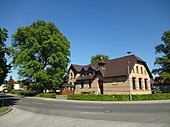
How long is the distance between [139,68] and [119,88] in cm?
659

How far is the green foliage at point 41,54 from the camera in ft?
133

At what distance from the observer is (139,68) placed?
3844 centimetres

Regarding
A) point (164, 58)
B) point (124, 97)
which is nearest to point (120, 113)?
point (124, 97)

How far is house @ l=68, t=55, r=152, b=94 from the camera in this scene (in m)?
36.0

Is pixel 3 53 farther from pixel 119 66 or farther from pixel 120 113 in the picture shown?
pixel 119 66

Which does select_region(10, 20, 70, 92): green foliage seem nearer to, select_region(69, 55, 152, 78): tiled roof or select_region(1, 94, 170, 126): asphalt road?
select_region(69, 55, 152, 78): tiled roof

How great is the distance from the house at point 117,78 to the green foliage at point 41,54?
263 inches

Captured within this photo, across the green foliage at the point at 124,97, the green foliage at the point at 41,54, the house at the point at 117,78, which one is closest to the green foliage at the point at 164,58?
the house at the point at 117,78

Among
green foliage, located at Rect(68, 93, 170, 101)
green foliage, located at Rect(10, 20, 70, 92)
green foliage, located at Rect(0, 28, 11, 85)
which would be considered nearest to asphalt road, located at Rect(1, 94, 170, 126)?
green foliage, located at Rect(0, 28, 11, 85)

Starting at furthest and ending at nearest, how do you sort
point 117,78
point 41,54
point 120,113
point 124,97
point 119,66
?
1. point 41,54
2. point 119,66
3. point 117,78
4. point 124,97
5. point 120,113

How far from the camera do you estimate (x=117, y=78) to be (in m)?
37.3

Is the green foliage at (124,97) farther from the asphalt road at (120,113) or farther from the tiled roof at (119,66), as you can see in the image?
the tiled roof at (119,66)

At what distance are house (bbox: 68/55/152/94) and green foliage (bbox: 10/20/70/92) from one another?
21.9ft

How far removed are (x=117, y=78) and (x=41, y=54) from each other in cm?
1986
